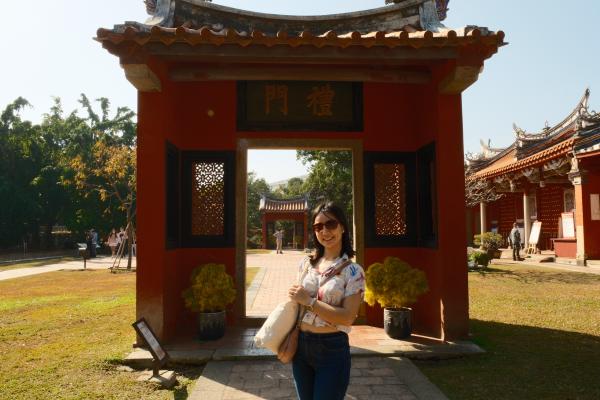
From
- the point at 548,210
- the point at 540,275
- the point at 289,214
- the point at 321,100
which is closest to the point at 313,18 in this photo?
the point at 321,100

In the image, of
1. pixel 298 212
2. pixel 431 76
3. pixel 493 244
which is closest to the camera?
pixel 431 76

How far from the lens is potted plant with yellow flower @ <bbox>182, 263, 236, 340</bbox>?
5.54 metres

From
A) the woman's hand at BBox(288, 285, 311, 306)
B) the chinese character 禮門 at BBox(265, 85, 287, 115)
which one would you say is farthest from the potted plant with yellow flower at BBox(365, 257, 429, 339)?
the woman's hand at BBox(288, 285, 311, 306)

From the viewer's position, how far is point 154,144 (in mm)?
5414

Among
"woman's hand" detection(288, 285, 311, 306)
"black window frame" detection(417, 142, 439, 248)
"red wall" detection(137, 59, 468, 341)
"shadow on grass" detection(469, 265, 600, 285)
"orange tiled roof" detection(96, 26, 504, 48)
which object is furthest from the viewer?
"shadow on grass" detection(469, 265, 600, 285)

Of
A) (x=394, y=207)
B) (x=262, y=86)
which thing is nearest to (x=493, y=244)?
(x=394, y=207)

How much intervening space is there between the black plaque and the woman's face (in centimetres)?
424

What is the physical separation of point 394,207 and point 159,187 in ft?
11.0

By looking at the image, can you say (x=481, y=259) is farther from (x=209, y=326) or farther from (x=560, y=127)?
(x=209, y=326)

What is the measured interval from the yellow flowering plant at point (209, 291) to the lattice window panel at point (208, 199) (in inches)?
34.6

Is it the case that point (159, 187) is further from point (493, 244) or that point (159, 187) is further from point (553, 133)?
point (553, 133)

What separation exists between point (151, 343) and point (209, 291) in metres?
1.21

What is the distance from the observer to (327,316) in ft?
7.41

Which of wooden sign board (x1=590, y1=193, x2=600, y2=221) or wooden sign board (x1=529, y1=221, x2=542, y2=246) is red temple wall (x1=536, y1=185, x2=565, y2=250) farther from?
wooden sign board (x1=590, y1=193, x2=600, y2=221)
